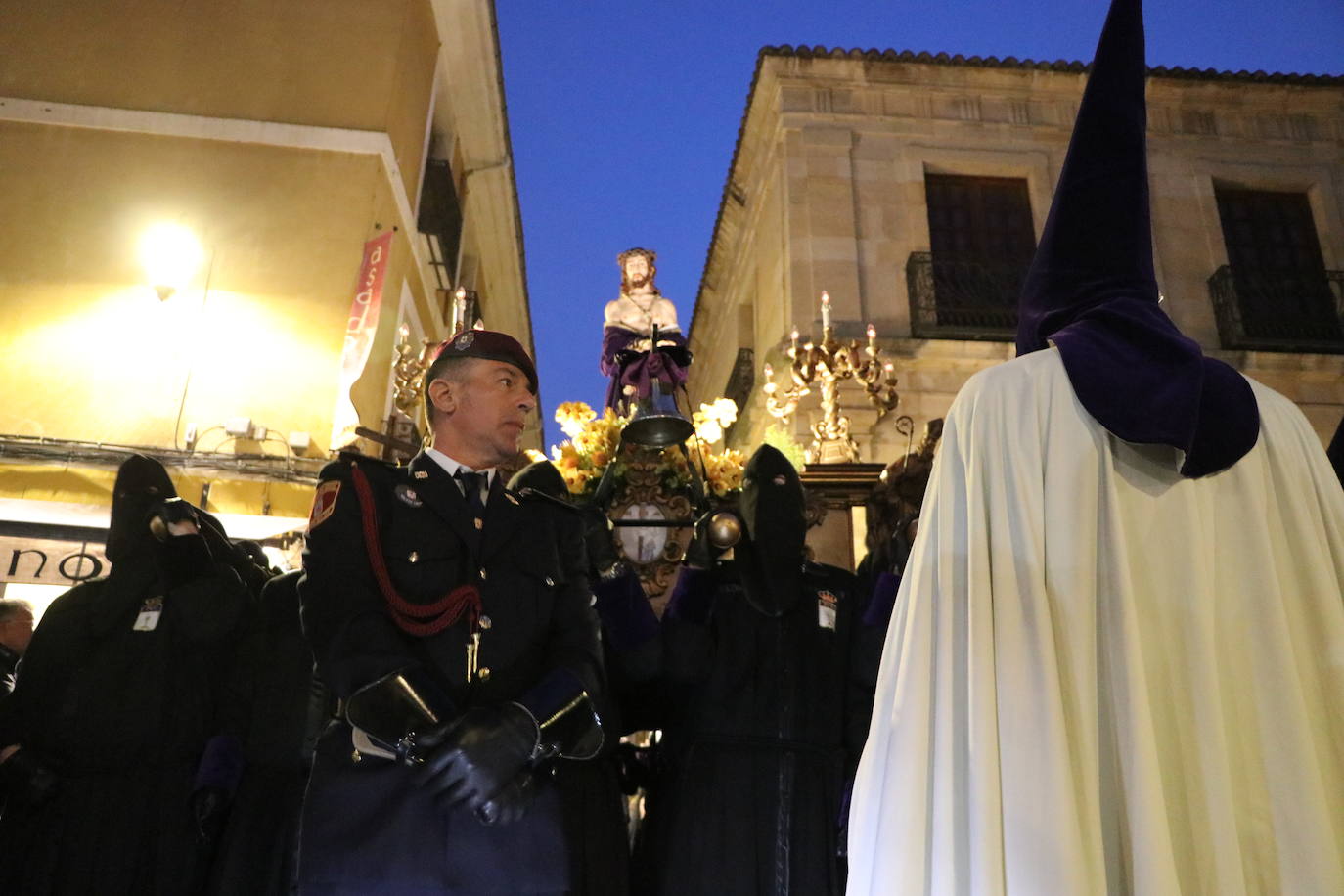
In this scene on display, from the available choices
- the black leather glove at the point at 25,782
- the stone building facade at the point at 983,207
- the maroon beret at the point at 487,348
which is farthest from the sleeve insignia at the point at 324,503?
the stone building facade at the point at 983,207

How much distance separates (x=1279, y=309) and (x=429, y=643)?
14822 millimetres

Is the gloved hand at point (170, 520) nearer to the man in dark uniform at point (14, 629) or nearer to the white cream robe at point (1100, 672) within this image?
the man in dark uniform at point (14, 629)

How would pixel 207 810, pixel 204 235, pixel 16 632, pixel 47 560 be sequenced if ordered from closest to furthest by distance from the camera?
pixel 207 810 → pixel 16 632 → pixel 47 560 → pixel 204 235

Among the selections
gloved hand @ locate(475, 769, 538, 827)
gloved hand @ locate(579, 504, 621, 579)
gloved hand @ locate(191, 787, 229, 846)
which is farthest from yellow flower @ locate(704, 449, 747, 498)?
gloved hand @ locate(475, 769, 538, 827)

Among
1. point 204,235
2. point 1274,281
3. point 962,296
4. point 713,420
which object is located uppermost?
point 1274,281

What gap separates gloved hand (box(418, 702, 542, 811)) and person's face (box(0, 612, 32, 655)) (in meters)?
4.46

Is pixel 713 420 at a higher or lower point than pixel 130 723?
higher

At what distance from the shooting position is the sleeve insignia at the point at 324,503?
7.42 ft

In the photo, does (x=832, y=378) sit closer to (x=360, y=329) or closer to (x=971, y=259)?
(x=360, y=329)

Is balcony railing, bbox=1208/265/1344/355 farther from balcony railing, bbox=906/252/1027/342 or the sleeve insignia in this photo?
the sleeve insignia

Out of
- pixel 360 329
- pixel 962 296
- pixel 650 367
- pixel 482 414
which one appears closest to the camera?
pixel 482 414

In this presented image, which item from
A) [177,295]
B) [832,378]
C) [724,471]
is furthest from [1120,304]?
[177,295]

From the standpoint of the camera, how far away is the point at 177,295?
9.30m

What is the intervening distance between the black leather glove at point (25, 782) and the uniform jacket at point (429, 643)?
1.57m
